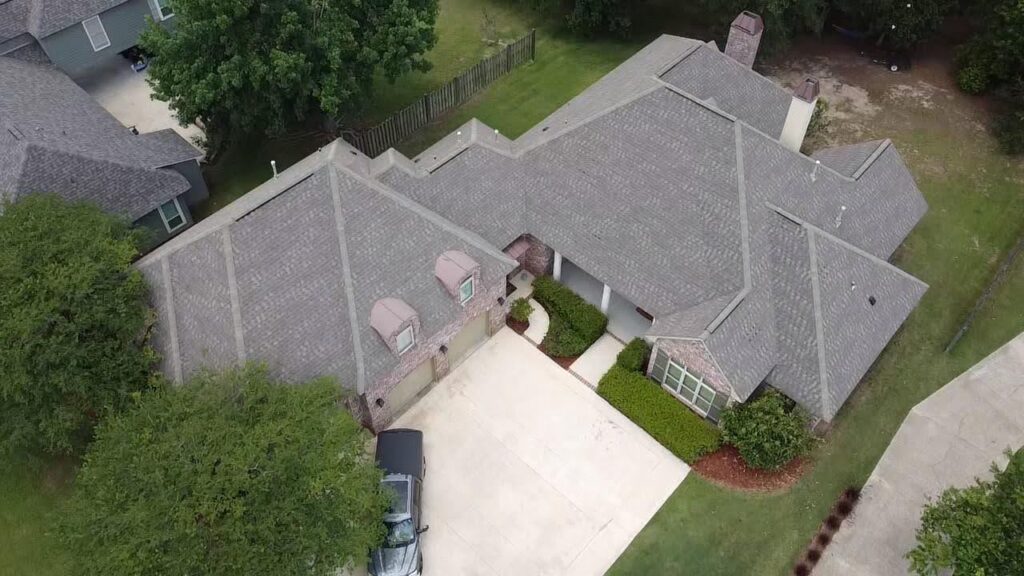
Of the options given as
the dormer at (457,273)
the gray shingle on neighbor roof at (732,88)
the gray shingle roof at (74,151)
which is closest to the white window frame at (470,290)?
the dormer at (457,273)

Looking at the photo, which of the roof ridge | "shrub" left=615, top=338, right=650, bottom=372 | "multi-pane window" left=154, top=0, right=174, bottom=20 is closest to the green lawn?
the roof ridge

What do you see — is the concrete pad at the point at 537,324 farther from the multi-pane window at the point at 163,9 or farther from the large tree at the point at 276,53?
the multi-pane window at the point at 163,9

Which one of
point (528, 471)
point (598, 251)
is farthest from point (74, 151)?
point (528, 471)

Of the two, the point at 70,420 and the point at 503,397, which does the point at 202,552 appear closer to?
the point at 70,420

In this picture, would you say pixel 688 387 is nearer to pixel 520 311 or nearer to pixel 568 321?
pixel 568 321

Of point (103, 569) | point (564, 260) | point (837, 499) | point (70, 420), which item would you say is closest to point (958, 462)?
point (837, 499)
